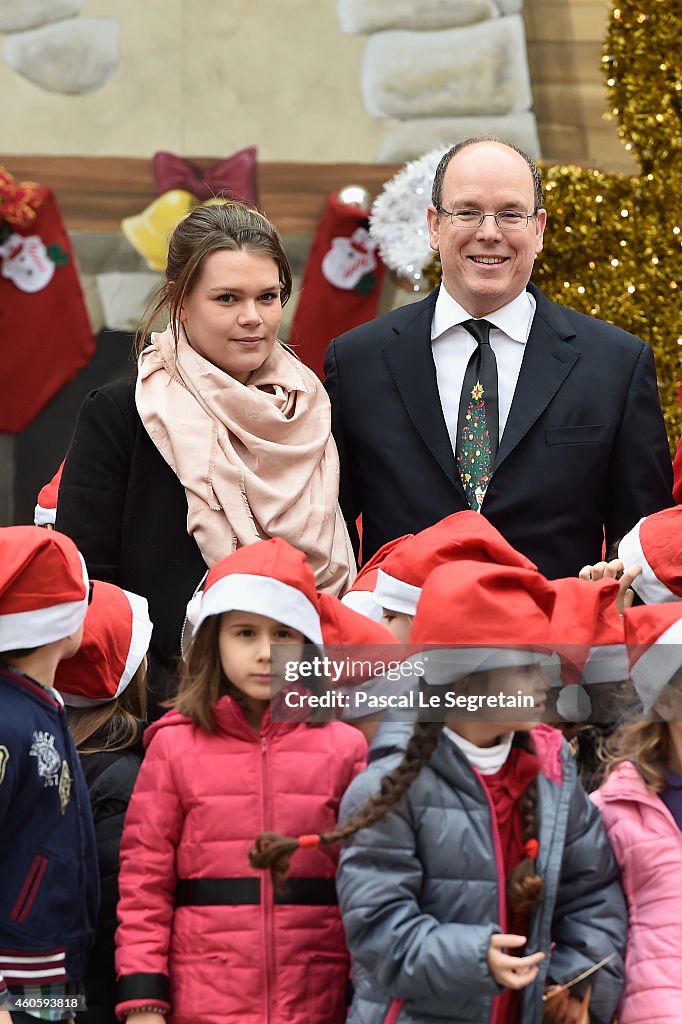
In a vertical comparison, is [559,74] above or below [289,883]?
above

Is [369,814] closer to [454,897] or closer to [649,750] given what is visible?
[454,897]

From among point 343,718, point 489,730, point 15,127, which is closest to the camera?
point 489,730

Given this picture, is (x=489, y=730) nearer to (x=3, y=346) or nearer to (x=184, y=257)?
(x=184, y=257)

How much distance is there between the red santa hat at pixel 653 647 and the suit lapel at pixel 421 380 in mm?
844

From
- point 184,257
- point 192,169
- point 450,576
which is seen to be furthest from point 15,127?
point 450,576

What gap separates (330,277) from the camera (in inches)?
270

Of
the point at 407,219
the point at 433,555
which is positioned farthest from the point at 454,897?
the point at 407,219

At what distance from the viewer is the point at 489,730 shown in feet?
8.16

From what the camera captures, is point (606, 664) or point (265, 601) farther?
point (606, 664)

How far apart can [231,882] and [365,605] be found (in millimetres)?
667

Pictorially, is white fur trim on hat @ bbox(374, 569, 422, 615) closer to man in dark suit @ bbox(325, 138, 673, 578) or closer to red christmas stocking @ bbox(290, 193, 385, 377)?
man in dark suit @ bbox(325, 138, 673, 578)

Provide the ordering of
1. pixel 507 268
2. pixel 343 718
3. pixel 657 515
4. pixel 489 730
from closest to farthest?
pixel 489 730 < pixel 343 718 < pixel 657 515 < pixel 507 268

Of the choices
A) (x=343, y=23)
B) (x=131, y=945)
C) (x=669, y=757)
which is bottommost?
(x=131, y=945)

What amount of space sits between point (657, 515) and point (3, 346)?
4.07 meters
